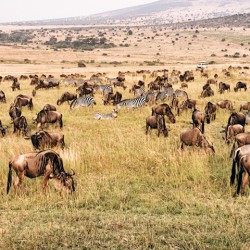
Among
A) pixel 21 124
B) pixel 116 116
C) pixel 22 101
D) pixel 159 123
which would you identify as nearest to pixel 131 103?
pixel 116 116

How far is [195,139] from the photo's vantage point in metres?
10.6

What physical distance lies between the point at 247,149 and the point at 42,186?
163 inches

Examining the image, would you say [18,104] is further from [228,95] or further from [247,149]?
[247,149]

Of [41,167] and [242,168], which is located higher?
[41,167]

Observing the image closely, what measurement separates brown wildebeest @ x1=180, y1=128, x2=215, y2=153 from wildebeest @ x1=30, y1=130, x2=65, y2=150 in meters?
3.66

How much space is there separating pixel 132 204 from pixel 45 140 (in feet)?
15.1

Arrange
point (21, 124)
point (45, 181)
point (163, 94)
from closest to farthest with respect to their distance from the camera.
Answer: point (45, 181)
point (21, 124)
point (163, 94)

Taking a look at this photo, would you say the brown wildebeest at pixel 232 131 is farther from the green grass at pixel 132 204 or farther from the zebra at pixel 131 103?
the zebra at pixel 131 103

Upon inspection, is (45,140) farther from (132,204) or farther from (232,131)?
(232,131)

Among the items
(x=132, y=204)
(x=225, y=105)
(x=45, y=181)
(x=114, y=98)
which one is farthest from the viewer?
(x=114, y=98)

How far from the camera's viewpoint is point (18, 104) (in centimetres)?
1941

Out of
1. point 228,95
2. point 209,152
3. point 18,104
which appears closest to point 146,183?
point 209,152

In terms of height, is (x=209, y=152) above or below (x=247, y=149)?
below

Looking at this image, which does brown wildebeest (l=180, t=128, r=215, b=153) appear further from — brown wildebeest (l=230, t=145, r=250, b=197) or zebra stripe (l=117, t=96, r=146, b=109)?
zebra stripe (l=117, t=96, r=146, b=109)
